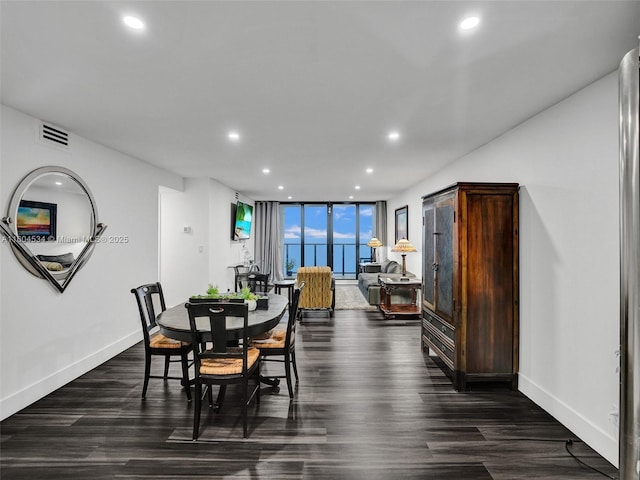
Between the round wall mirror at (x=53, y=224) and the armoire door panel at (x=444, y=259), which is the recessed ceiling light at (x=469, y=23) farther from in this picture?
the round wall mirror at (x=53, y=224)

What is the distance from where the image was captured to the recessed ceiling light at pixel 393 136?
3.46m

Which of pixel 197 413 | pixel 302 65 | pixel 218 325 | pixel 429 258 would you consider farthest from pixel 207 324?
pixel 429 258

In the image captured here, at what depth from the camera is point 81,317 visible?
11.6 feet

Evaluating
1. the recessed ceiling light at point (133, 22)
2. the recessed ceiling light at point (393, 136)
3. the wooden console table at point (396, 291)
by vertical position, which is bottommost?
the wooden console table at point (396, 291)

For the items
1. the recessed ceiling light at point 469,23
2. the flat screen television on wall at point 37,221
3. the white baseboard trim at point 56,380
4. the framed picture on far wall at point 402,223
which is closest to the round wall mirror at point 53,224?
the flat screen television on wall at point 37,221

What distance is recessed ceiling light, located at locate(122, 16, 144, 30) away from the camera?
5.42 feet

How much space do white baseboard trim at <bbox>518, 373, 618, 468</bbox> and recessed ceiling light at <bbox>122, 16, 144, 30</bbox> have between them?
12.1 feet

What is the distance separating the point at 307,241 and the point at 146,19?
9421mm

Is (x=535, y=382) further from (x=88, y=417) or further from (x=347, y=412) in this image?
(x=88, y=417)

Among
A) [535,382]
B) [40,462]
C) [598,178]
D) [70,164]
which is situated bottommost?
[40,462]

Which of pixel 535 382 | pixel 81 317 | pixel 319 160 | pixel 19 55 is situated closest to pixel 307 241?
pixel 319 160

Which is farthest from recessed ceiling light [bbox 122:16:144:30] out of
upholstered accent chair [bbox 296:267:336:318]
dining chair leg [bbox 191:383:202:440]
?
upholstered accent chair [bbox 296:267:336:318]

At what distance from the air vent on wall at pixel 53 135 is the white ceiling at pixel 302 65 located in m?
0.12

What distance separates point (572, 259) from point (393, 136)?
1995mm
